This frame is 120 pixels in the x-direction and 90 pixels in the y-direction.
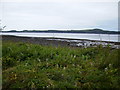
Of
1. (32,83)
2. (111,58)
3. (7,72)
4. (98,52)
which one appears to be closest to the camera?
(32,83)

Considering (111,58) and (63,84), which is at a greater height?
(111,58)

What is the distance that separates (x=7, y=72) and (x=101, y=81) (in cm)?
276

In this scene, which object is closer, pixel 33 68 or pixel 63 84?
pixel 63 84

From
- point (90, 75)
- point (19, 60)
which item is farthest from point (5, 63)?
point (90, 75)

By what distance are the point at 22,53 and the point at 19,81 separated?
343cm

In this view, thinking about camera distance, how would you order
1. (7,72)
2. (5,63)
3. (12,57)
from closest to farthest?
(7,72) → (5,63) → (12,57)

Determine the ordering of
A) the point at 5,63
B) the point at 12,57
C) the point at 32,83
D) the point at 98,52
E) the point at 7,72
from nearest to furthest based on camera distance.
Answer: the point at 32,83 → the point at 7,72 → the point at 5,63 → the point at 12,57 → the point at 98,52

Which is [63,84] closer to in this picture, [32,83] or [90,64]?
[32,83]

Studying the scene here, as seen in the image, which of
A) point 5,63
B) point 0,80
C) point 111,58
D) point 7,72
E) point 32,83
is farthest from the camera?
point 5,63

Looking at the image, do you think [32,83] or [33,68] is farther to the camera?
[33,68]

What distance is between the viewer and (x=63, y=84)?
5.64m

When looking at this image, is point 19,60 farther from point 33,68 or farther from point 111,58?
point 111,58

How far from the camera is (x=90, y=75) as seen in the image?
6.20 m

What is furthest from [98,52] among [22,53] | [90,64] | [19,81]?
[19,81]
